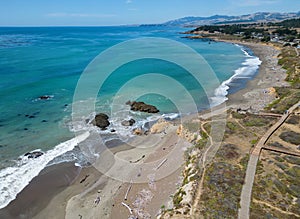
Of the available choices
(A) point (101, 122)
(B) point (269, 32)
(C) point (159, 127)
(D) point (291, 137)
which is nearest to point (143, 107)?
(C) point (159, 127)

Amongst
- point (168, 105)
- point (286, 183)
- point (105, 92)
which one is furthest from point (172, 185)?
point (105, 92)

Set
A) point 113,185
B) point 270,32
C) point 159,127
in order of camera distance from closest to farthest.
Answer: point 113,185
point 159,127
point 270,32

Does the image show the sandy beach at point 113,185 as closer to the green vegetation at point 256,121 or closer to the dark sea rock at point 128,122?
the dark sea rock at point 128,122

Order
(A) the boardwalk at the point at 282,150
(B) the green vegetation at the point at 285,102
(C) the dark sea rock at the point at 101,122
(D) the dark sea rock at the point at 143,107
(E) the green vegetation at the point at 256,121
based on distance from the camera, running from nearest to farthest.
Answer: (A) the boardwalk at the point at 282,150, (E) the green vegetation at the point at 256,121, (B) the green vegetation at the point at 285,102, (C) the dark sea rock at the point at 101,122, (D) the dark sea rock at the point at 143,107

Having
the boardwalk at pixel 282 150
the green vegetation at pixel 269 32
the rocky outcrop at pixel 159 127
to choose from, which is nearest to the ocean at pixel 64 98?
the rocky outcrop at pixel 159 127

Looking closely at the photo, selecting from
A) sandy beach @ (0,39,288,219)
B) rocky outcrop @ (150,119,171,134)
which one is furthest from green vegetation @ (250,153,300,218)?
rocky outcrop @ (150,119,171,134)

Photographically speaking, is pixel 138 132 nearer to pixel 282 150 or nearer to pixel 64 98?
pixel 282 150

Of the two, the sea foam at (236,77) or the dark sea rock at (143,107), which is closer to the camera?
the dark sea rock at (143,107)

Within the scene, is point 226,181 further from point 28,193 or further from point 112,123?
point 112,123
